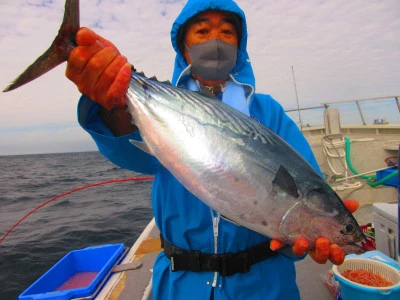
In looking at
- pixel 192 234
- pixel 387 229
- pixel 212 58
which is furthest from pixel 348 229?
pixel 387 229

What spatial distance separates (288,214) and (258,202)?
0.50 feet

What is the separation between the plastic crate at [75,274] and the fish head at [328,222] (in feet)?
7.96

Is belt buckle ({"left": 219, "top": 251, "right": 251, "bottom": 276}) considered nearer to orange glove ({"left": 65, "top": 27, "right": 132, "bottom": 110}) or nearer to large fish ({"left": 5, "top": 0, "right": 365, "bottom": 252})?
large fish ({"left": 5, "top": 0, "right": 365, "bottom": 252})

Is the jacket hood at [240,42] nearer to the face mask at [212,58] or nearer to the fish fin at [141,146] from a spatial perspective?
the face mask at [212,58]

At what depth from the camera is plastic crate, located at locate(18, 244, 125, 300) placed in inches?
111

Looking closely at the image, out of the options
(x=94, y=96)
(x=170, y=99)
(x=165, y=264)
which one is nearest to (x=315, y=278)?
(x=165, y=264)

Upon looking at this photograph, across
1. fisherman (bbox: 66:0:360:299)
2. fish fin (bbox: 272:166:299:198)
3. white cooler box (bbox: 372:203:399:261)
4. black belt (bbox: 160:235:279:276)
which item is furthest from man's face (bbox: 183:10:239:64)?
white cooler box (bbox: 372:203:399:261)

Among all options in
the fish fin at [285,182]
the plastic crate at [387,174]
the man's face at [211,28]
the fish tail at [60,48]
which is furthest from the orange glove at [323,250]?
the plastic crate at [387,174]

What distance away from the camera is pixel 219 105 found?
163 centimetres

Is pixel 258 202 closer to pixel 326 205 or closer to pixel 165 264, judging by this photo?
pixel 326 205

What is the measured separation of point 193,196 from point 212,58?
2.91 feet

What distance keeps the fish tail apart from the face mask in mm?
729

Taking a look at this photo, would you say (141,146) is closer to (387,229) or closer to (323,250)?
(323,250)

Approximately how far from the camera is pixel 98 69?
1441 mm
